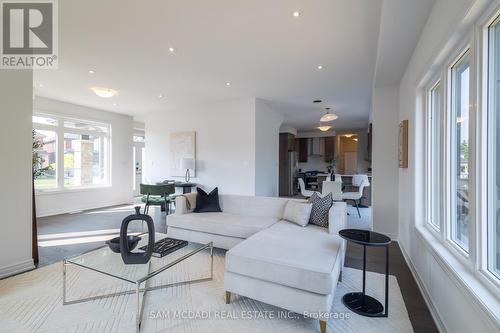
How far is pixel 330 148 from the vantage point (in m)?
10.5

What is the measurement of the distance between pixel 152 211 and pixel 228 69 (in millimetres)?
4062

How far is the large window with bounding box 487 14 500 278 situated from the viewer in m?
1.34

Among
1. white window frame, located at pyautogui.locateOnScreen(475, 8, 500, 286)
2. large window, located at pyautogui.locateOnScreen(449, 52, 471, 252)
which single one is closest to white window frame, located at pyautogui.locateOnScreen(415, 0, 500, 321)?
white window frame, located at pyautogui.locateOnScreen(475, 8, 500, 286)

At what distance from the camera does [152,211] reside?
606 cm

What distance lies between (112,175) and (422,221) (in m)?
7.26

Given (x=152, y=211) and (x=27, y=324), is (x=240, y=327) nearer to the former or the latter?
(x=27, y=324)

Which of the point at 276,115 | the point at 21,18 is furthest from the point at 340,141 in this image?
the point at 21,18

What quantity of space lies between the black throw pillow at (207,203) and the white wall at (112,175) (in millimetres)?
4256

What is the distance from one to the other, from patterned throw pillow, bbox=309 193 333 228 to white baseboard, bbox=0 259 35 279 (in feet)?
10.9

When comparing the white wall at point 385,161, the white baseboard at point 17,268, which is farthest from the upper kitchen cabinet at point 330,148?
the white baseboard at point 17,268

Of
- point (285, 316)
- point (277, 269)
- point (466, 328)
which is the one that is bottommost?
point (285, 316)

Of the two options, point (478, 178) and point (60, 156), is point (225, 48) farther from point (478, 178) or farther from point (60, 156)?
point (60, 156)

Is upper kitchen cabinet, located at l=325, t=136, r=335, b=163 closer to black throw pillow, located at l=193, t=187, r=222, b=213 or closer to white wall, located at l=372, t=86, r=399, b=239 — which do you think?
white wall, located at l=372, t=86, r=399, b=239

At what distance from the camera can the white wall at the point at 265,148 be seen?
5.57m
